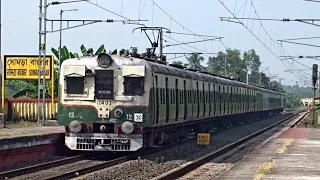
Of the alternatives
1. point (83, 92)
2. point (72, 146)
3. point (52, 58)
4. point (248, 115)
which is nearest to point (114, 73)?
point (83, 92)

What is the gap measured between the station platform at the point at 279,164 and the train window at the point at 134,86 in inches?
135

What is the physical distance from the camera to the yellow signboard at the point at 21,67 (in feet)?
122

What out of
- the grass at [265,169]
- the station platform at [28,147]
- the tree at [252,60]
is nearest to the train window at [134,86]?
the station platform at [28,147]

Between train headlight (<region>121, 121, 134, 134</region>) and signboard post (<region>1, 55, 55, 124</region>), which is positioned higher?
signboard post (<region>1, 55, 55, 124</region>)

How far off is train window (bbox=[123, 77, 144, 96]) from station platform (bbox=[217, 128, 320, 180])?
3.42m

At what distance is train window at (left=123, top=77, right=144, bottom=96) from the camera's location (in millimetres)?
18422

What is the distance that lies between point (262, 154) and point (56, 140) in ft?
20.6

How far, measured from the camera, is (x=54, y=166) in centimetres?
1684

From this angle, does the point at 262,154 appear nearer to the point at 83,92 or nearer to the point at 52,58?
the point at 83,92

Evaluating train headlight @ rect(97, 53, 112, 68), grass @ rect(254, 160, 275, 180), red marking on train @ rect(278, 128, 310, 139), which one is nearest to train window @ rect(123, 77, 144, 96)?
train headlight @ rect(97, 53, 112, 68)

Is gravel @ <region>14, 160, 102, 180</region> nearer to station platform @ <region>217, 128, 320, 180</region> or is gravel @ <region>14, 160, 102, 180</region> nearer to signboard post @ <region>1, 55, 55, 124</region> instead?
station platform @ <region>217, 128, 320, 180</region>

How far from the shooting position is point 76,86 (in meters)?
18.6

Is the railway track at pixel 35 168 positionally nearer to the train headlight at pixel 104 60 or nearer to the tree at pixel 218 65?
the train headlight at pixel 104 60

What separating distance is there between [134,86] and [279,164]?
454cm
